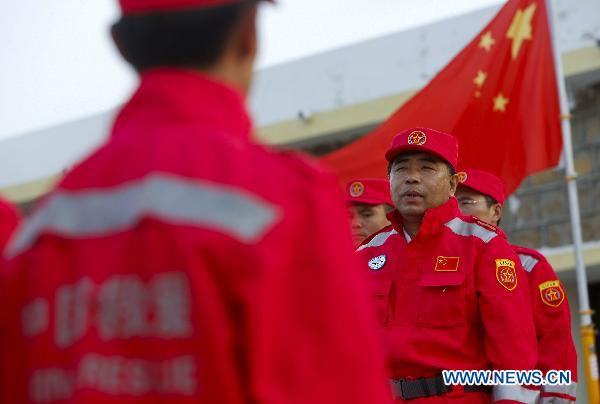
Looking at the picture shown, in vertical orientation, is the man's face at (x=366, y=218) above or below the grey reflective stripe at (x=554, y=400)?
above

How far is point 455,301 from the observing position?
465 centimetres

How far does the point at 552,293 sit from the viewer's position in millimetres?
5793

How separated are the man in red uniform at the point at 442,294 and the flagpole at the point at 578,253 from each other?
1654 millimetres

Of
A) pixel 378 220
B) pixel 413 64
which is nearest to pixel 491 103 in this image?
pixel 378 220

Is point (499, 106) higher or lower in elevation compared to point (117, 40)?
higher

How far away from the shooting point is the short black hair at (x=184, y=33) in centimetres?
183

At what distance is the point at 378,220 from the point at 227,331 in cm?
506

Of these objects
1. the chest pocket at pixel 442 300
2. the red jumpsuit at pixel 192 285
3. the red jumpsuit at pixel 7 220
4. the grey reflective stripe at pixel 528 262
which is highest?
the grey reflective stripe at pixel 528 262

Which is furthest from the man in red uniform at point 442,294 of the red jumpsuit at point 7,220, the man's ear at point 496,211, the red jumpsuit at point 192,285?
the red jumpsuit at point 192,285

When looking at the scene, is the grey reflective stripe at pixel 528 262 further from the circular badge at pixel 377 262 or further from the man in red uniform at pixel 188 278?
the man in red uniform at pixel 188 278

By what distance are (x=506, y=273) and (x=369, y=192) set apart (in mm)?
2039

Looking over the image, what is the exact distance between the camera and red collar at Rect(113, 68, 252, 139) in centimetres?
183

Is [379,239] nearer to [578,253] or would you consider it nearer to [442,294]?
[442,294]

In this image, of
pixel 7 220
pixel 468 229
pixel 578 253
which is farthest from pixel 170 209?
pixel 578 253
